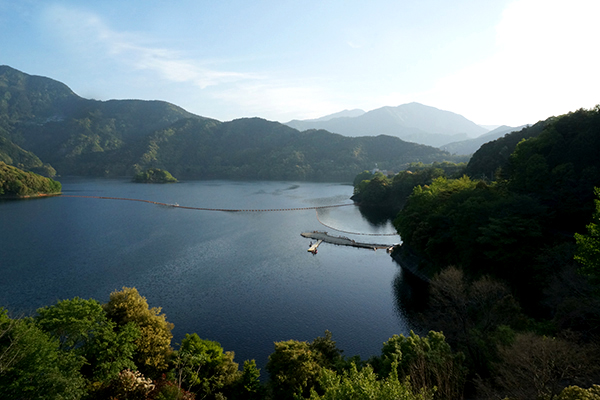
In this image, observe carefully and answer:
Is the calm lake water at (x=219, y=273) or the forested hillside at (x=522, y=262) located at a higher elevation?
the forested hillside at (x=522, y=262)

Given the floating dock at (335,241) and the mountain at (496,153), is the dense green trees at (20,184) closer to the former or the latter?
the floating dock at (335,241)

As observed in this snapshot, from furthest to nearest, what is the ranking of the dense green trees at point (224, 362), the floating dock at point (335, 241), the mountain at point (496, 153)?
the mountain at point (496, 153), the floating dock at point (335, 241), the dense green trees at point (224, 362)

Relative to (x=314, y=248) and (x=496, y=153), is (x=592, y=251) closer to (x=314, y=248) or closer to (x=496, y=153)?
(x=314, y=248)

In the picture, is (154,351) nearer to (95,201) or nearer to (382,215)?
(382,215)

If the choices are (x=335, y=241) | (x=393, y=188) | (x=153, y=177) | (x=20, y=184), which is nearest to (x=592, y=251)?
(x=335, y=241)

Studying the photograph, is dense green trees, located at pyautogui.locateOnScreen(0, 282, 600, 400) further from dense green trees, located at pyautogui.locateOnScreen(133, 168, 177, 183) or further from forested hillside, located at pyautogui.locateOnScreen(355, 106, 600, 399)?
dense green trees, located at pyautogui.locateOnScreen(133, 168, 177, 183)

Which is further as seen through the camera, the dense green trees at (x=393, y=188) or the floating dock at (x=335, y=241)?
the dense green trees at (x=393, y=188)

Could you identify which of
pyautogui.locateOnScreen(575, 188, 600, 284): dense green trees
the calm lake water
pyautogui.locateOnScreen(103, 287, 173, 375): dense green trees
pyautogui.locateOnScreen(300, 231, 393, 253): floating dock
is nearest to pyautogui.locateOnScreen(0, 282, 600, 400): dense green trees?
pyautogui.locateOnScreen(103, 287, 173, 375): dense green trees

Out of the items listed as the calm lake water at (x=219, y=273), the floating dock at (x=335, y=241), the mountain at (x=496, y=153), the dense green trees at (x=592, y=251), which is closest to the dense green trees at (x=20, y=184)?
the calm lake water at (x=219, y=273)
